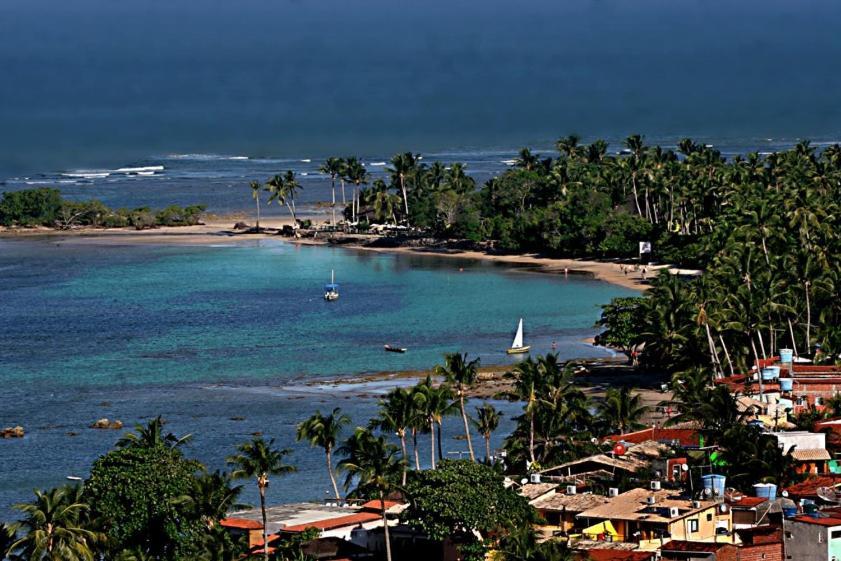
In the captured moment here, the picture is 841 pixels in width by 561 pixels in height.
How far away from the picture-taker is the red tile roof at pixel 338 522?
53.5 m

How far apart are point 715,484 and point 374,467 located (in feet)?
33.3

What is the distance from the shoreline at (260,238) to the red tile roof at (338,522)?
83.5m

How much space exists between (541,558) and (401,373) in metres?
52.9

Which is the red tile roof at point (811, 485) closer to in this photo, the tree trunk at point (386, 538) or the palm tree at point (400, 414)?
the tree trunk at point (386, 538)

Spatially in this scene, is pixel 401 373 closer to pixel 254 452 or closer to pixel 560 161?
pixel 254 452

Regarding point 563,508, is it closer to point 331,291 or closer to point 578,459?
point 578,459

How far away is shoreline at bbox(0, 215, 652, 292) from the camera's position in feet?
478

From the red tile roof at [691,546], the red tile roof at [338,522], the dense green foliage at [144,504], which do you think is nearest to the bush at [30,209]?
the dense green foliage at [144,504]

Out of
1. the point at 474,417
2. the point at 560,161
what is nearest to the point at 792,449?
the point at 474,417

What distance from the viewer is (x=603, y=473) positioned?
2349 inches

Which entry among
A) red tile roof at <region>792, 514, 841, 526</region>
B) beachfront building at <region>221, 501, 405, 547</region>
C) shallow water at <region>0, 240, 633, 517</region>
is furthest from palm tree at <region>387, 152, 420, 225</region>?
red tile roof at <region>792, 514, 841, 526</region>

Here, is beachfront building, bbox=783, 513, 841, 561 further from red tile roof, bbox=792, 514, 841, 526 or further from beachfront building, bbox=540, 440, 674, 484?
beachfront building, bbox=540, 440, 674, 484

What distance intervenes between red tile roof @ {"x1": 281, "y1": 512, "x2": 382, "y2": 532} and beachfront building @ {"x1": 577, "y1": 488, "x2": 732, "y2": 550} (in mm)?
6756

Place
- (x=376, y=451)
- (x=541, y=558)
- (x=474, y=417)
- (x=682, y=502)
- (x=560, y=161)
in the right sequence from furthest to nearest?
(x=560, y=161) → (x=474, y=417) → (x=376, y=451) → (x=682, y=502) → (x=541, y=558)
